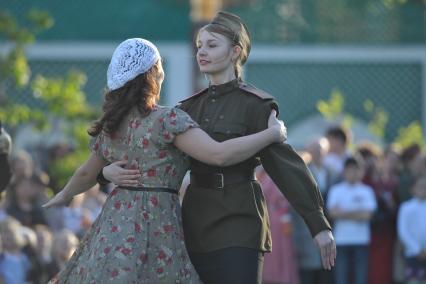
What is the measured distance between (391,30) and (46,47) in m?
6.12

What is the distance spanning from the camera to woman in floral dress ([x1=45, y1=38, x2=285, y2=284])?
587cm

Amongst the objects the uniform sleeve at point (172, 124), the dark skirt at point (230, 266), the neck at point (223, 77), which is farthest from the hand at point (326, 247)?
the neck at point (223, 77)

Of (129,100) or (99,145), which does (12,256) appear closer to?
(99,145)

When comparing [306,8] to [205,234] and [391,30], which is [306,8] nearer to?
[391,30]

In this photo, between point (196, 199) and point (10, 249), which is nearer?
point (196, 199)

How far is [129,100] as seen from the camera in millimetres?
5957

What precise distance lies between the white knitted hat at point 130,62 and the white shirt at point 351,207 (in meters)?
6.50

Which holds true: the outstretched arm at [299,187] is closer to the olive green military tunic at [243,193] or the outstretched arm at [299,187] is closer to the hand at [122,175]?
the olive green military tunic at [243,193]

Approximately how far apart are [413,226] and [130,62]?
6.97 meters

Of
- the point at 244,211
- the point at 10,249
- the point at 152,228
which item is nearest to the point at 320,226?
the point at 244,211

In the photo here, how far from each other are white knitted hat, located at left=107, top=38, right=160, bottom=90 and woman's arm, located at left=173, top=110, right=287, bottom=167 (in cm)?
35

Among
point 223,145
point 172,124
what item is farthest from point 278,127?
point 172,124

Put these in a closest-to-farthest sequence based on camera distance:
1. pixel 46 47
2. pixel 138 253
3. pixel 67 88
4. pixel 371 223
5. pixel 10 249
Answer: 1. pixel 138 253
2. pixel 10 249
3. pixel 371 223
4. pixel 67 88
5. pixel 46 47

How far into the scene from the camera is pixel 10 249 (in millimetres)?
10414
